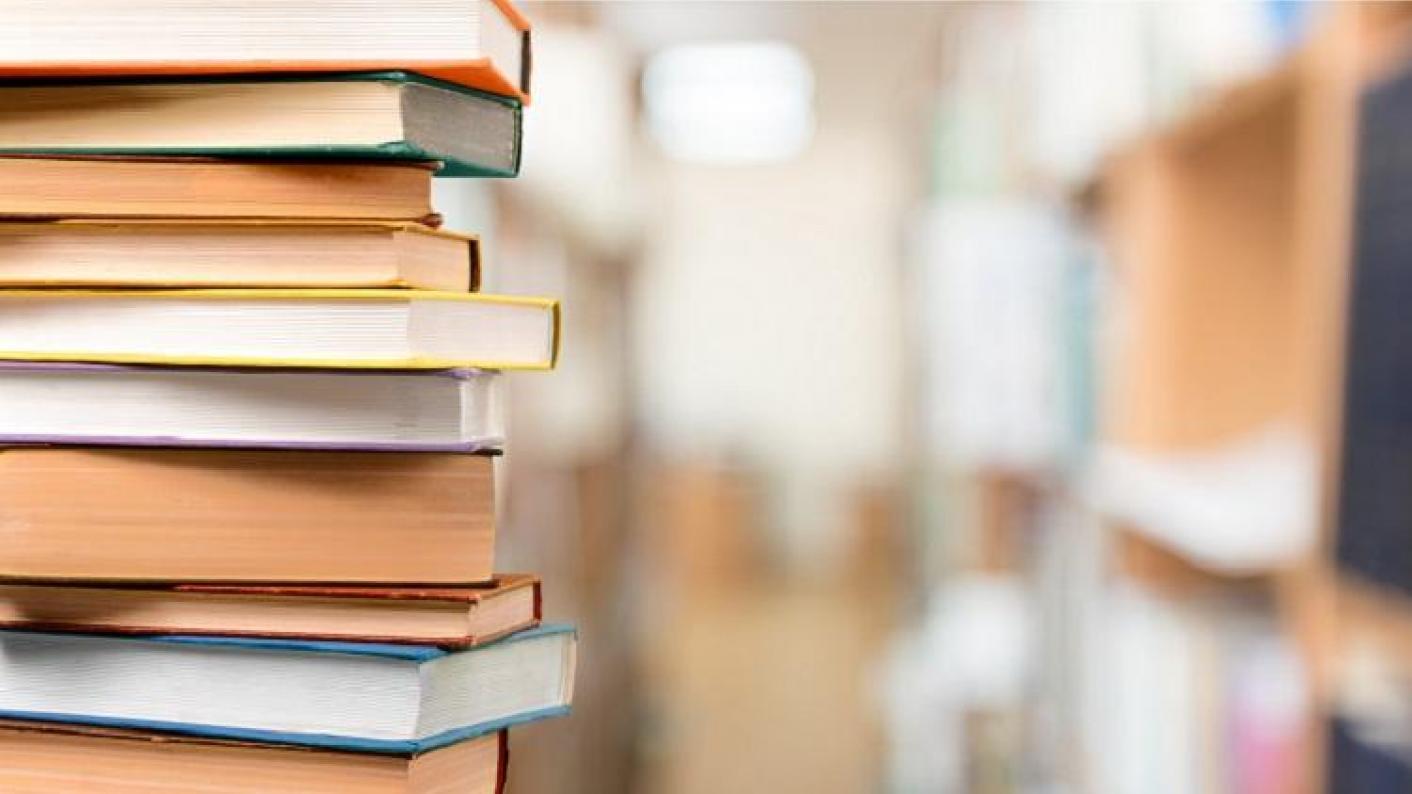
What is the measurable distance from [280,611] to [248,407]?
0.22 ft

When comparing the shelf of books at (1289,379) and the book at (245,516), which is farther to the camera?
the shelf of books at (1289,379)

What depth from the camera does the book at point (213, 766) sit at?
0.49 metres

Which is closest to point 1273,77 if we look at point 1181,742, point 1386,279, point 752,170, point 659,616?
point 1386,279

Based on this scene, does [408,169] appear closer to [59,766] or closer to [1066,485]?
[59,766]

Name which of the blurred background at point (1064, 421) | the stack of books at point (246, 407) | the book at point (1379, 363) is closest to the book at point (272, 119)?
the stack of books at point (246, 407)

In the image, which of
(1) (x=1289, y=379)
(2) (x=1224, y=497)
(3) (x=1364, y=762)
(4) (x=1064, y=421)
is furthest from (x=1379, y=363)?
(4) (x=1064, y=421)

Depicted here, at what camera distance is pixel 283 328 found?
477 mm

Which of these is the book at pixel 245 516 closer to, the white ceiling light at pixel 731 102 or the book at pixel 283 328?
the book at pixel 283 328

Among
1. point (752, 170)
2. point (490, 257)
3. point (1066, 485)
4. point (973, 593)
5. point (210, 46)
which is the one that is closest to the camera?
point (210, 46)

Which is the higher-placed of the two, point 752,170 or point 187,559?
point 752,170

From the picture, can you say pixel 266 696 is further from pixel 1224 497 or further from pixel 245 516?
pixel 1224 497

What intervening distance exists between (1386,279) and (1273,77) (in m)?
0.36

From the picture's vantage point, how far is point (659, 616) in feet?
19.1

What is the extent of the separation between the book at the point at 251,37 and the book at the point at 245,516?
0.41 feet
